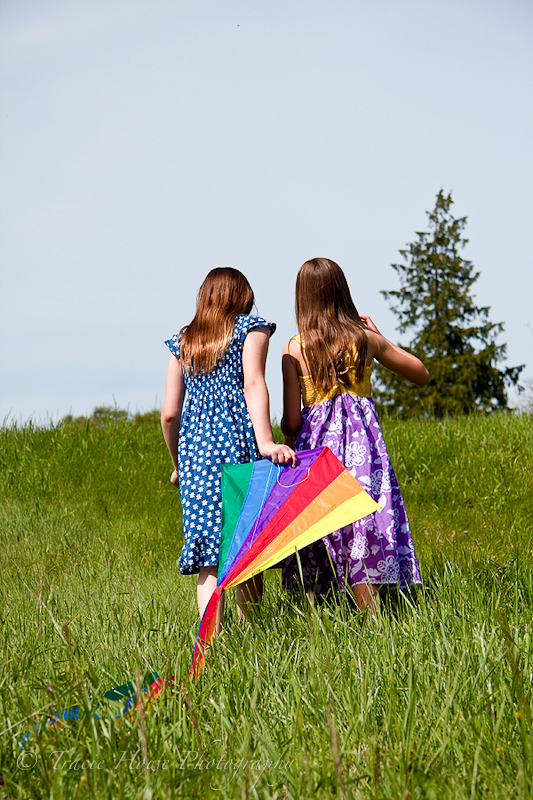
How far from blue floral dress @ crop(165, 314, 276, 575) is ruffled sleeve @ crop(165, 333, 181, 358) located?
19 centimetres

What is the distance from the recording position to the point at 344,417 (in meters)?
3.40

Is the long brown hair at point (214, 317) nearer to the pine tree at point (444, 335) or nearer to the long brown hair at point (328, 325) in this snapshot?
the long brown hair at point (328, 325)

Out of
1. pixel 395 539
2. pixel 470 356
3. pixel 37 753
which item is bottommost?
pixel 37 753

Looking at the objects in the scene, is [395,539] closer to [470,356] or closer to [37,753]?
[37,753]

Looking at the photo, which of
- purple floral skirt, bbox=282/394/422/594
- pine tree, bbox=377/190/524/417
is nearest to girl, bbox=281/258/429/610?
purple floral skirt, bbox=282/394/422/594

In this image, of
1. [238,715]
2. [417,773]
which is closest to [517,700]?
[417,773]

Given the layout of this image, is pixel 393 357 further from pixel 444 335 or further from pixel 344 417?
pixel 444 335

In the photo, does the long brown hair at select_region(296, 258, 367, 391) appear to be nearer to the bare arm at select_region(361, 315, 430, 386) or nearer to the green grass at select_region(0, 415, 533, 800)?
the bare arm at select_region(361, 315, 430, 386)

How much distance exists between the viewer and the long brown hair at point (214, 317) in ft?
11.0

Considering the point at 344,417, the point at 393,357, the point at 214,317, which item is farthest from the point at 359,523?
the point at 214,317

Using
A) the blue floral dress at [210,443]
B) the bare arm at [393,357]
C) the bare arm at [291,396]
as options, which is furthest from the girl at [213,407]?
the bare arm at [393,357]

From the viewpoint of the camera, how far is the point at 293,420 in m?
3.48

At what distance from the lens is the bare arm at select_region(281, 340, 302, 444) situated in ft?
11.4

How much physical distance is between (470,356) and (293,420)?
986 inches
